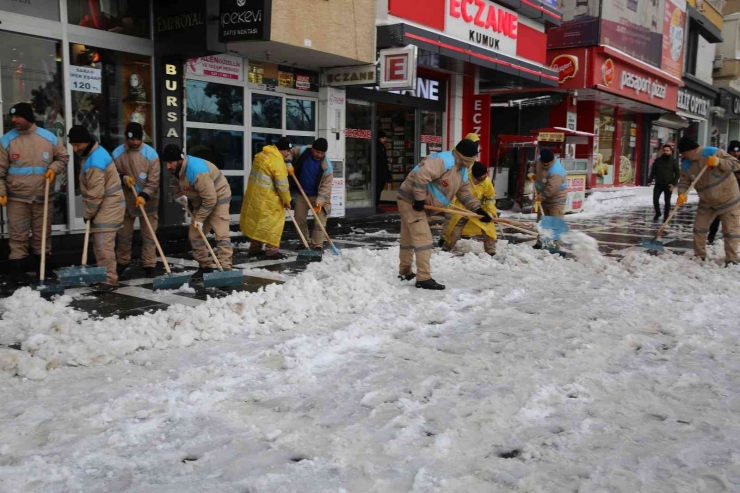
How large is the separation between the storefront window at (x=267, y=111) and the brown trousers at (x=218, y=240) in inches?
191

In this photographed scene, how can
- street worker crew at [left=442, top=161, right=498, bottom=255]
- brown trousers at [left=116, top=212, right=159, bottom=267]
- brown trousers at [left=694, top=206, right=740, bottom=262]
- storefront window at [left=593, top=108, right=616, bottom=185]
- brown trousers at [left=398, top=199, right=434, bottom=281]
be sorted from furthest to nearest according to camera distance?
storefront window at [left=593, top=108, right=616, bottom=185] < street worker crew at [left=442, top=161, right=498, bottom=255] < brown trousers at [left=694, top=206, right=740, bottom=262] < brown trousers at [left=116, top=212, right=159, bottom=267] < brown trousers at [left=398, top=199, right=434, bottom=281]

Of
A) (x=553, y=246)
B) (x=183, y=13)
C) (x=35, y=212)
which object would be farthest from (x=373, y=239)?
(x=35, y=212)

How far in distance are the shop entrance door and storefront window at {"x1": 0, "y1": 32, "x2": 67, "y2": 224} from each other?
29.2ft

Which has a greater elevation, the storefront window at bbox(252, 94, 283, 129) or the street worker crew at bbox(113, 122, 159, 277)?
the storefront window at bbox(252, 94, 283, 129)

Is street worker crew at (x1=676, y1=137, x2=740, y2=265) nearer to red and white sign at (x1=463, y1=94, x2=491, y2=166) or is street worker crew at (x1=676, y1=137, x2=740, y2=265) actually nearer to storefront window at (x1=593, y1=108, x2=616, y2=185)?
red and white sign at (x1=463, y1=94, x2=491, y2=166)

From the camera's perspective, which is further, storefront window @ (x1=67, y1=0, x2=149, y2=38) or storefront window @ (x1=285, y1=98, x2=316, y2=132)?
storefront window @ (x1=285, y1=98, x2=316, y2=132)

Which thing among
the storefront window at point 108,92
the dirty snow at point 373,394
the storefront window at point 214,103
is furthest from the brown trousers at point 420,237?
the storefront window at point 214,103

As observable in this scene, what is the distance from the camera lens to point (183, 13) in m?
9.98

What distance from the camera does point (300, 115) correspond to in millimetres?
13398

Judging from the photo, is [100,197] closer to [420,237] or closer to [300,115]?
[420,237]

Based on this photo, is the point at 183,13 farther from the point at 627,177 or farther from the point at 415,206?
the point at 627,177

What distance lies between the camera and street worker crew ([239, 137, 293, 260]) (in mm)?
9070

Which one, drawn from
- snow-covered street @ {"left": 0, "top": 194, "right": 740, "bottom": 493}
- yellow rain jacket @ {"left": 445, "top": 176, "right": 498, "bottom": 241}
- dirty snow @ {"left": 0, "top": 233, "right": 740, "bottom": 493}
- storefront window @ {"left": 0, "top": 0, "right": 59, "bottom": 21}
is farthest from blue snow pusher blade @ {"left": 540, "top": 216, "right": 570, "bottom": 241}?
storefront window @ {"left": 0, "top": 0, "right": 59, "bottom": 21}

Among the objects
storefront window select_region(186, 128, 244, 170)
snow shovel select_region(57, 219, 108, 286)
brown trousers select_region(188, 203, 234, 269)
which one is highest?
storefront window select_region(186, 128, 244, 170)
